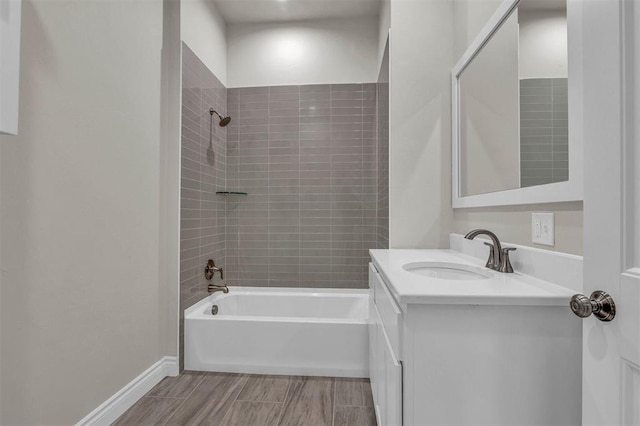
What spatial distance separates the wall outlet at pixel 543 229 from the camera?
3.84 feet

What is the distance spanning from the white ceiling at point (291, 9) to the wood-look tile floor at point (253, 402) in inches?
114

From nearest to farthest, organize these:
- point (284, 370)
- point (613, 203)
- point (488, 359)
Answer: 1. point (613, 203)
2. point (488, 359)
3. point (284, 370)

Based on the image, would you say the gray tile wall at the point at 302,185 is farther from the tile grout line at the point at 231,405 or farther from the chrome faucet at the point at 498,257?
the chrome faucet at the point at 498,257

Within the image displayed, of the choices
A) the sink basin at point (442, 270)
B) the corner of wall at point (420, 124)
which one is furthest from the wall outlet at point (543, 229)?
the corner of wall at point (420, 124)

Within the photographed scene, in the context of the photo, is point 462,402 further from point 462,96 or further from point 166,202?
point 166,202

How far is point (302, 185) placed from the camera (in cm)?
310

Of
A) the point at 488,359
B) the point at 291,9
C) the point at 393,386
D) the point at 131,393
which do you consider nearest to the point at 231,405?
the point at 131,393

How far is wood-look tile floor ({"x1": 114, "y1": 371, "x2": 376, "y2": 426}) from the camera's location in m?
1.70

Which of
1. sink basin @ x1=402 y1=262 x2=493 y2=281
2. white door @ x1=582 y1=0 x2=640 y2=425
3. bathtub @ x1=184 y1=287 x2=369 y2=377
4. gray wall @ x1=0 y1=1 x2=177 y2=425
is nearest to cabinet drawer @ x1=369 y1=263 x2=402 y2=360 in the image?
sink basin @ x1=402 y1=262 x2=493 y2=281

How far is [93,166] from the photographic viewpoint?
1561 mm

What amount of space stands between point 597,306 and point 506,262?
71cm

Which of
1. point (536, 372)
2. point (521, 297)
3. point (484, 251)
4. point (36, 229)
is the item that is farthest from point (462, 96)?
point (36, 229)

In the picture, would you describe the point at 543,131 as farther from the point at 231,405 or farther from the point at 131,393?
the point at 131,393

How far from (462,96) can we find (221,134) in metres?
1.98
